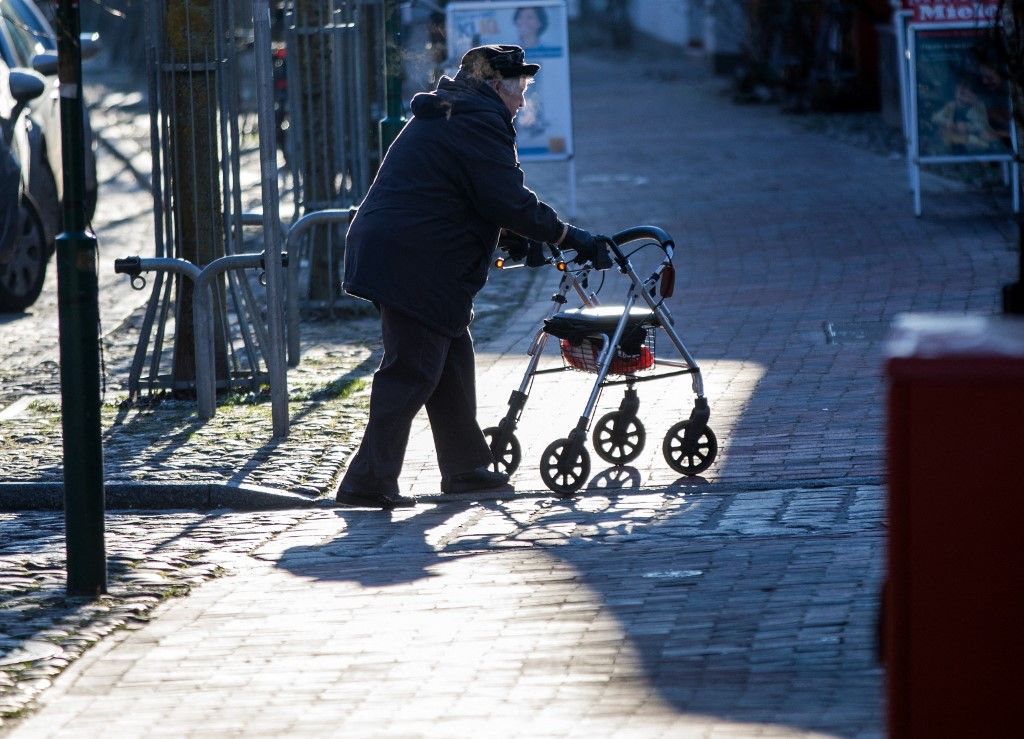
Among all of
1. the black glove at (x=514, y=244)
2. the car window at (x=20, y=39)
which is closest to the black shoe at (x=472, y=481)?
the black glove at (x=514, y=244)

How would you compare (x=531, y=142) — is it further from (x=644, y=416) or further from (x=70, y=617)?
(x=70, y=617)

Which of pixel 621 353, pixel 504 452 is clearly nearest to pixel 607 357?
pixel 621 353

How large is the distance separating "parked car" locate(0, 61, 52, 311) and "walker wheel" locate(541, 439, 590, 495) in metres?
6.10

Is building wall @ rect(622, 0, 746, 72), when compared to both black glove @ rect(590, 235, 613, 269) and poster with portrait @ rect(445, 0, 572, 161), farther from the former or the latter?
black glove @ rect(590, 235, 613, 269)

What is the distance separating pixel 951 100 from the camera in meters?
15.2

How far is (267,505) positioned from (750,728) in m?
3.47

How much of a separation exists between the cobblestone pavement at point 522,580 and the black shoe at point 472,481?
7cm

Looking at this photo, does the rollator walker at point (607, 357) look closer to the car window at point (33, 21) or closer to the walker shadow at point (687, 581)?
the walker shadow at point (687, 581)

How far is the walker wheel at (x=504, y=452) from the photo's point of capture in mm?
7527

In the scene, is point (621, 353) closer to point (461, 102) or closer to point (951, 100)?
point (461, 102)

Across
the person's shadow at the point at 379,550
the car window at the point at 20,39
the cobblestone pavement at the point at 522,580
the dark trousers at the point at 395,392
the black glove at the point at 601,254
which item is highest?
the car window at the point at 20,39

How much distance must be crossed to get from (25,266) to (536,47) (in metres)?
5.23

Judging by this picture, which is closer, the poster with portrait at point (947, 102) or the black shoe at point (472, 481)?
the black shoe at point (472, 481)

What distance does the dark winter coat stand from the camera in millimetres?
6934
